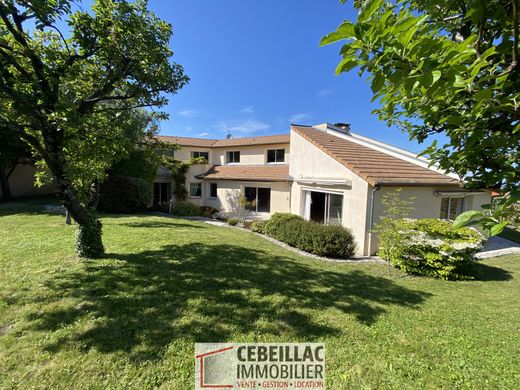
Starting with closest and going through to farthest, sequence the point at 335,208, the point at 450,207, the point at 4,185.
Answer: the point at 335,208, the point at 450,207, the point at 4,185

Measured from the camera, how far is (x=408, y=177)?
476 inches

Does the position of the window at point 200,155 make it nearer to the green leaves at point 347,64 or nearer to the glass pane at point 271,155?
the glass pane at point 271,155

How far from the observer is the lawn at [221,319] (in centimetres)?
346

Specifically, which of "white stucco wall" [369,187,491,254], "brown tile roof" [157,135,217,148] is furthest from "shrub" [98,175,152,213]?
"white stucco wall" [369,187,491,254]

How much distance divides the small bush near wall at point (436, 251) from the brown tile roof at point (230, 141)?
500 inches

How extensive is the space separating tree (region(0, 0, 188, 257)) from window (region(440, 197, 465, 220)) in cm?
1427

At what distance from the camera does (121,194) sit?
1822cm

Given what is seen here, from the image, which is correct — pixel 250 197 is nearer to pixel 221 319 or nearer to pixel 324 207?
pixel 324 207

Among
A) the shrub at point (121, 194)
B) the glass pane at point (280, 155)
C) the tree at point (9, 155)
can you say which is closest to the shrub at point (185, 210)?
the shrub at point (121, 194)

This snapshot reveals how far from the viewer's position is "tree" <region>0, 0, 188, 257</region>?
5254mm

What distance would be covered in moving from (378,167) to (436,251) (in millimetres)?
4873

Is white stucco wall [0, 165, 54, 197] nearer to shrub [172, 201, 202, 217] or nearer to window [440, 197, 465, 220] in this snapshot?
shrub [172, 201, 202, 217]

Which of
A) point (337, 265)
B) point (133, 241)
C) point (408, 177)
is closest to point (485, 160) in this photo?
point (337, 265)

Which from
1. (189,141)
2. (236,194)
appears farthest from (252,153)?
(189,141)
